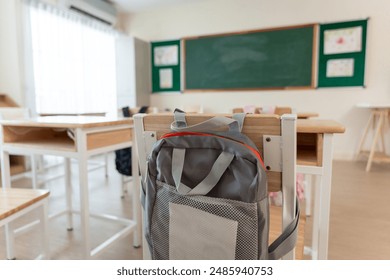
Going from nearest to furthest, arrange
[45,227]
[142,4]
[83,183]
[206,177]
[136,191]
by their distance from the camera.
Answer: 1. [206,177]
2. [45,227]
3. [83,183]
4. [136,191]
5. [142,4]

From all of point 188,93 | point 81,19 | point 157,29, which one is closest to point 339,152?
point 188,93

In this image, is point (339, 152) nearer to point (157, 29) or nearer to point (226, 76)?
point (226, 76)

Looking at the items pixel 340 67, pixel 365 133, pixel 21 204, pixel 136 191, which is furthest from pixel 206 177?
pixel 340 67

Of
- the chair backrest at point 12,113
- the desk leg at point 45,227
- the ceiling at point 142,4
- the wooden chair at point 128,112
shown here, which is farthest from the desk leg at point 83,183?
the ceiling at point 142,4

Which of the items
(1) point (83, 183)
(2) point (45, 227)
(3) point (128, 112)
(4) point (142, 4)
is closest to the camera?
(2) point (45, 227)

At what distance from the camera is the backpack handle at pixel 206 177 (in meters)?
0.69

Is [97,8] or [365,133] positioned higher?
[97,8]

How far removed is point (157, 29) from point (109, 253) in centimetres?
430

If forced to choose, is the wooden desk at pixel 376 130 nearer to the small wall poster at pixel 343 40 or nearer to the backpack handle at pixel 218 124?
the small wall poster at pixel 343 40

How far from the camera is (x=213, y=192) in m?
0.73

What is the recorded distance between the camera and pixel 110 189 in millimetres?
2898

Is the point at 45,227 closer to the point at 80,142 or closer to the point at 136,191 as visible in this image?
the point at 80,142

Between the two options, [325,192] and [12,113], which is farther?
[12,113]

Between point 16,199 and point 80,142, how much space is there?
372 millimetres
